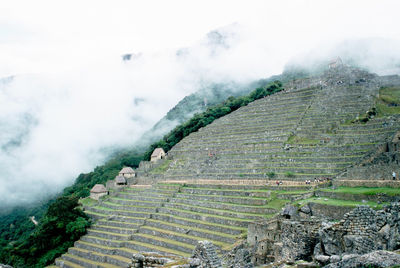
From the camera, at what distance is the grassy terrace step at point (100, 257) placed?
24131mm

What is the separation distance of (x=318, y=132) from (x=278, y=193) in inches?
391

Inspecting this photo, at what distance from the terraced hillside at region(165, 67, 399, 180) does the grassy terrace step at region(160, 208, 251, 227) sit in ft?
15.7

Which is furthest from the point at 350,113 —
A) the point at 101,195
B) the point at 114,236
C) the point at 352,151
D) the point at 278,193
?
the point at 101,195

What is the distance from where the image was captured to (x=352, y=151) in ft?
79.0

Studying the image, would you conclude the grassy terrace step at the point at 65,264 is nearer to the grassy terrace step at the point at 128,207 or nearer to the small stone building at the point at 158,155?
the grassy terrace step at the point at 128,207

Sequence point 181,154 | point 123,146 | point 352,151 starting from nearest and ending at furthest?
point 352,151 < point 181,154 < point 123,146

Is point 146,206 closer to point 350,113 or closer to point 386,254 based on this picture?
point 350,113

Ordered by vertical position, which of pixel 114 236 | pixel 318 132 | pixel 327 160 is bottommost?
pixel 114 236

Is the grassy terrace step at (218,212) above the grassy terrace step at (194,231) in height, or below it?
above

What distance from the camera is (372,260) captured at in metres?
4.67

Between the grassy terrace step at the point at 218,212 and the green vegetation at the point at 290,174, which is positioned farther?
the green vegetation at the point at 290,174

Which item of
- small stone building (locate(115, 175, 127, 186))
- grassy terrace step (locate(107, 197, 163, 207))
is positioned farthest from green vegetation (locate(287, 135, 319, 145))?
small stone building (locate(115, 175, 127, 186))

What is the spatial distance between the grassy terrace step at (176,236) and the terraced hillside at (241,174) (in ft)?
0.21

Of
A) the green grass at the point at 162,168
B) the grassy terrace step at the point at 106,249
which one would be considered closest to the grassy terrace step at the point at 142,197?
the green grass at the point at 162,168
